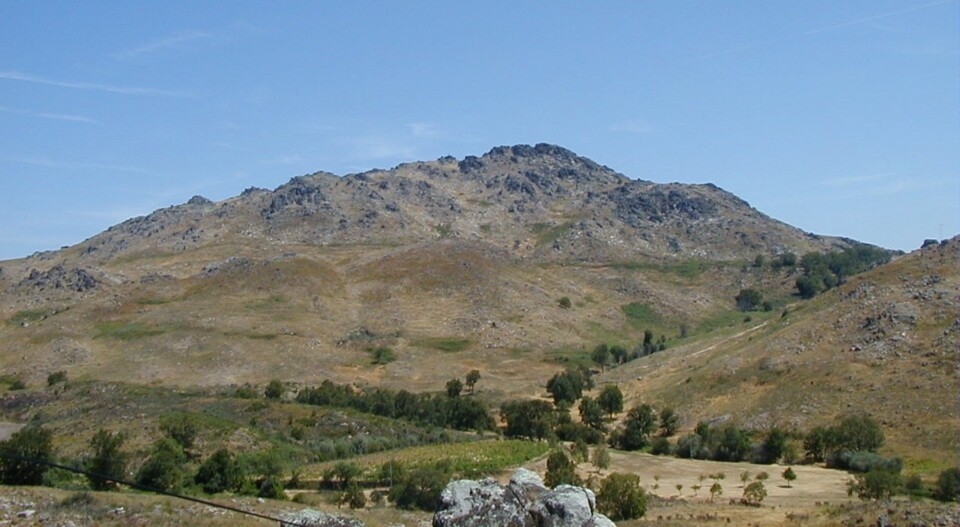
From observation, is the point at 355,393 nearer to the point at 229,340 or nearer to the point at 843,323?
the point at 229,340

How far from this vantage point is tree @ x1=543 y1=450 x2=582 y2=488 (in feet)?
144

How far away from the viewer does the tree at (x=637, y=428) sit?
7050cm

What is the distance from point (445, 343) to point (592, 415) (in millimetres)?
43086

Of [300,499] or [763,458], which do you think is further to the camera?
[763,458]

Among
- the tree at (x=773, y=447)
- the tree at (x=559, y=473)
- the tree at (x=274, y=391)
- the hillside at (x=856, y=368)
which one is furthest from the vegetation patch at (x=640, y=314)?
the tree at (x=559, y=473)

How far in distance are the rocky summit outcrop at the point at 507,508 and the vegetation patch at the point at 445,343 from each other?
314 ft

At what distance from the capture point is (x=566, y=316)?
138 m

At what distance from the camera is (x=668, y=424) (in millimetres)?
75562

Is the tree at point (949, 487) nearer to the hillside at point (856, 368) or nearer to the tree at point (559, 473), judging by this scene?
the hillside at point (856, 368)

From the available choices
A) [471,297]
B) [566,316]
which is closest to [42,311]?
[471,297]

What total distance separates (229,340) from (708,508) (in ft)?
274

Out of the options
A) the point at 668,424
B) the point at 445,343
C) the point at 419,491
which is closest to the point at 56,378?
the point at 445,343

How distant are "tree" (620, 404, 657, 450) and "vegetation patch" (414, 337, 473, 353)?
43.0 m

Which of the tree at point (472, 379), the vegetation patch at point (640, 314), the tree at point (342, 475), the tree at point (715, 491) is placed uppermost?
the vegetation patch at point (640, 314)
